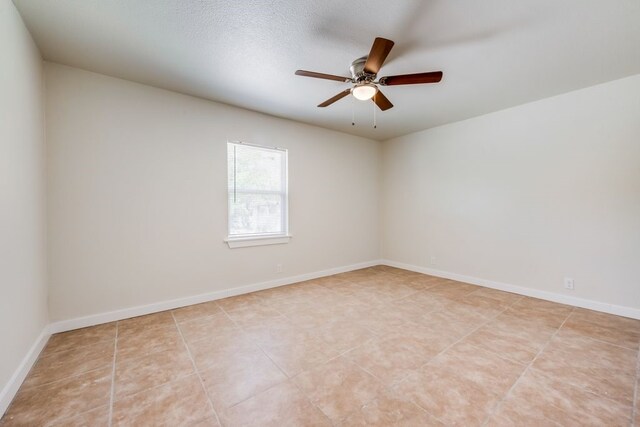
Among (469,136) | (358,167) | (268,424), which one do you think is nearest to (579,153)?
(469,136)

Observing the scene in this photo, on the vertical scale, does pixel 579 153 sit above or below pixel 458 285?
above

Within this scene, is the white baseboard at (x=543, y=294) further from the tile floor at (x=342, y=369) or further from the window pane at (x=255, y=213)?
the window pane at (x=255, y=213)

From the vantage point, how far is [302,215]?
4.18 meters

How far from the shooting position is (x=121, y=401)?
5.15ft

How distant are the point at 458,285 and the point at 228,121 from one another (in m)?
4.06

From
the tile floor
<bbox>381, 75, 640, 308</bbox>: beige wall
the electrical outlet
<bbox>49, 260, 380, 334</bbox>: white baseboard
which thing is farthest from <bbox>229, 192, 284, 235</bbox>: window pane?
the electrical outlet

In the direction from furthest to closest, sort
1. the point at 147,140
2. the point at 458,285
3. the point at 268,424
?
the point at 458,285, the point at 147,140, the point at 268,424

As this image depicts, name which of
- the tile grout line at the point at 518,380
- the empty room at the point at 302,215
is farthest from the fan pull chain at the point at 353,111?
the tile grout line at the point at 518,380

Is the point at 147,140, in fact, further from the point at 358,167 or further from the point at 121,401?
the point at 358,167

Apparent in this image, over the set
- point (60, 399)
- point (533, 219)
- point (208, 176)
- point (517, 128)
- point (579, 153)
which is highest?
point (517, 128)

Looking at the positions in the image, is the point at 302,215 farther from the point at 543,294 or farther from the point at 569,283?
the point at 569,283

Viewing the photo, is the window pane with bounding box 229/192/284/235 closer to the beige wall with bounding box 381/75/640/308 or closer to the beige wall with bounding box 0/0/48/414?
the beige wall with bounding box 0/0/48/414

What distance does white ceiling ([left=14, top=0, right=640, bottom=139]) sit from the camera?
179 centimetres

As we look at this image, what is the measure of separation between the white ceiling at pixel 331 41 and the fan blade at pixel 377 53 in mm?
282
